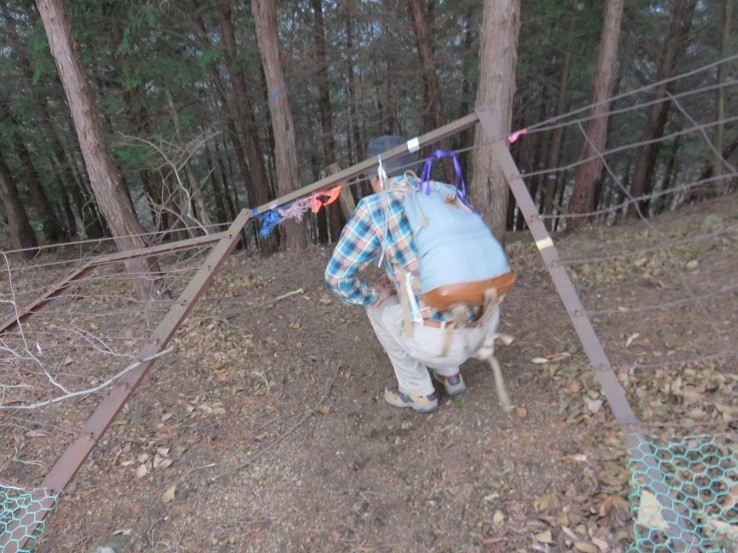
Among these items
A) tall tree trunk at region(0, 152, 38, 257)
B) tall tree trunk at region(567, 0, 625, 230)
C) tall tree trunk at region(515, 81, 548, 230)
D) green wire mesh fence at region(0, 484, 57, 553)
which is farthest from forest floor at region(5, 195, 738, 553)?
tall tree trunk at region(515, 81, 548, 230)

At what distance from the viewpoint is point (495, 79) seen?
4.48 metres

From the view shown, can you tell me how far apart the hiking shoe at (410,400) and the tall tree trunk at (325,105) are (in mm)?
7314

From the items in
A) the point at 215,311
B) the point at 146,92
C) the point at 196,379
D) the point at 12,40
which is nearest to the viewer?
the point at 196,379

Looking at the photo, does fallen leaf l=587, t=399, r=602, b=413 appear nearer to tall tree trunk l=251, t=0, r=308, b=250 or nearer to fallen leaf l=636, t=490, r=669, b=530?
fallen leaf l=636, t=490, r=669, b=530

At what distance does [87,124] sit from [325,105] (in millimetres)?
7799

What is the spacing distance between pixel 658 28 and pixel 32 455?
13.2 m

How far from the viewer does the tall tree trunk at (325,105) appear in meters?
9.77

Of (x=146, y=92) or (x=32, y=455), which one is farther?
(x=146, y=92)

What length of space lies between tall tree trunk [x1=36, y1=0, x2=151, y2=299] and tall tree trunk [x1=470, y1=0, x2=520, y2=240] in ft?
11.5

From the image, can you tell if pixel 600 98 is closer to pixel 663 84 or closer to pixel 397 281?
pixel 663 84

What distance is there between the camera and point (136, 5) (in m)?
6.98

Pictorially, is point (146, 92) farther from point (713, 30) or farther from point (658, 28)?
point (713, 30)

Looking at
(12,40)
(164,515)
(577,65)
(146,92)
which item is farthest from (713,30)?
(12,40)

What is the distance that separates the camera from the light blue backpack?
2.16 metres
